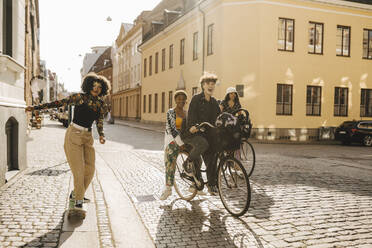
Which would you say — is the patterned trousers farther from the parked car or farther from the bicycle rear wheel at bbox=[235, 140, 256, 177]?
the parked car

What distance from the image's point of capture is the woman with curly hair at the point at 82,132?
4742 mm

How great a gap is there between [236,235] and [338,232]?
3.98 feet

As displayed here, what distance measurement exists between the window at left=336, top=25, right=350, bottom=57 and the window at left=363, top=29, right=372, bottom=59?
131cm

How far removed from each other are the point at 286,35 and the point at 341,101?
5.55 metres

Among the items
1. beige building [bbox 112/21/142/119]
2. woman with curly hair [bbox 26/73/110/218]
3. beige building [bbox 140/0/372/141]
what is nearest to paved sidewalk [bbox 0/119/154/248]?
woman with curly hair [bbox 26/73/110/218]

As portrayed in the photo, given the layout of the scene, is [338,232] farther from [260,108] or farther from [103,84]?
[260,108]

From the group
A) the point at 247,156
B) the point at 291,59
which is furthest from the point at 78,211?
the point at 291,59

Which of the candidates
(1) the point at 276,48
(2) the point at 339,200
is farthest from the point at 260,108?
(2) the point at 339,200

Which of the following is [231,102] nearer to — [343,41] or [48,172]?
[48,172]

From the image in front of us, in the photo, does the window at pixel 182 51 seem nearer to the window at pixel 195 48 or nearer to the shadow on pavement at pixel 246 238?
the window at pixel 195 48

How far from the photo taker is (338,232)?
14.3 ft

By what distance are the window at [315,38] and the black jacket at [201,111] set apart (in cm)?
1888

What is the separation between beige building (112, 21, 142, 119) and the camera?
146 feet

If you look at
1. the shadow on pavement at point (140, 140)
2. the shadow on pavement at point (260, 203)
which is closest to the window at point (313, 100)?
the shadow on pavement at point (140, 140)
